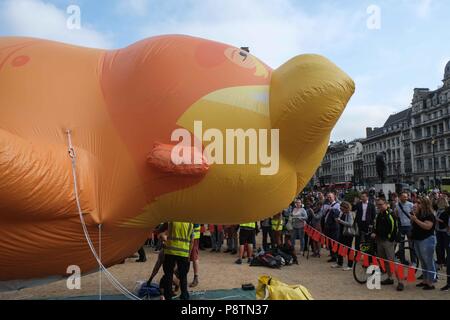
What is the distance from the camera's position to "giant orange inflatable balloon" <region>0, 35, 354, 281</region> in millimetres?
3594

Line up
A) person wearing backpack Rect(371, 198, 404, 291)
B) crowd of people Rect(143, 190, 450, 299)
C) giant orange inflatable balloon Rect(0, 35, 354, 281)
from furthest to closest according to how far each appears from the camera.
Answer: person wearing backpack Rect(371, 198, 404, 291), crowd of people Rect(143, 190, 450, 299), giant orange inflatable balloon Rect(0, 35, 354, 281)

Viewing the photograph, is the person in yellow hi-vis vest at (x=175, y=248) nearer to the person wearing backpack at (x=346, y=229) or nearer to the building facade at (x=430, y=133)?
the person wearing backpack at (x=346, y=229)

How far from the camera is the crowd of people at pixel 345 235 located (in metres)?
6.20

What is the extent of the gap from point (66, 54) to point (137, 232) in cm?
212

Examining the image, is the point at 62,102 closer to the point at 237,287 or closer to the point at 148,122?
the point at 148,122

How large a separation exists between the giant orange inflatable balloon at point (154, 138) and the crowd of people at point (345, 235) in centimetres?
235

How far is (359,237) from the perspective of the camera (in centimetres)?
1021

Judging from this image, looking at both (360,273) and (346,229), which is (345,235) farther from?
(360,273)

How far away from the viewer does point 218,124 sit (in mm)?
3680

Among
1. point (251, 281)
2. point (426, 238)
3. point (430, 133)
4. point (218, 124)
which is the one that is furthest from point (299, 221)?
point (430, 133)

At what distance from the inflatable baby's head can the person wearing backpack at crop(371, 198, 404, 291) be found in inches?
185

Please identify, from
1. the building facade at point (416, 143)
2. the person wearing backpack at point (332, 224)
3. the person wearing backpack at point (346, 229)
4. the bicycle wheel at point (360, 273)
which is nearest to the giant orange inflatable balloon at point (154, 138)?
the bicycle wheel at point (360, 273)

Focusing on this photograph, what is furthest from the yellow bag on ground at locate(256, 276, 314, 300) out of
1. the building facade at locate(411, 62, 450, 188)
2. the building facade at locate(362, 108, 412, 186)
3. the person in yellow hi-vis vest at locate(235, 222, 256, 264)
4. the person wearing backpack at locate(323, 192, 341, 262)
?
the building facade at locate(362, 108, 412, 186)

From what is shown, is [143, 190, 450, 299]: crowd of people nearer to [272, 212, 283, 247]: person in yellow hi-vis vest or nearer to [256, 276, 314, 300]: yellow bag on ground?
[272, 212, 283, 247]: person in yellow hi-vis vest
